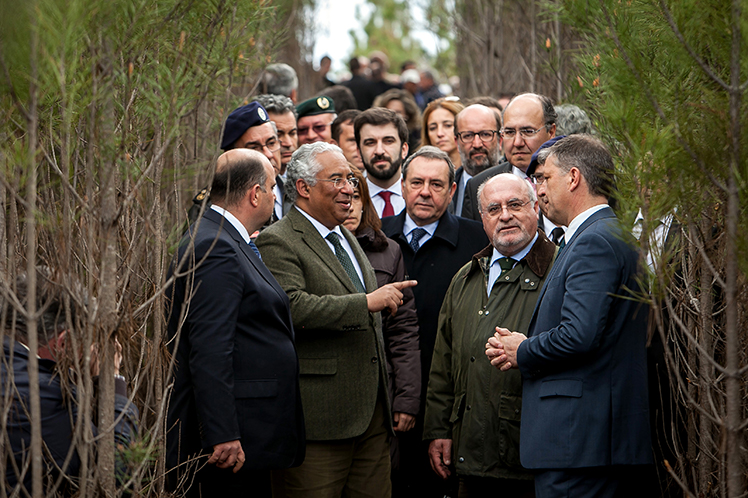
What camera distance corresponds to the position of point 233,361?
3479 millimetres

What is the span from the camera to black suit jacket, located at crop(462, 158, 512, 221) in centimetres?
562

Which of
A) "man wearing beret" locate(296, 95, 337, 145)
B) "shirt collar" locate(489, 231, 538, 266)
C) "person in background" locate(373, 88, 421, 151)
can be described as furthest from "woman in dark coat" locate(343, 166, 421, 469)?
"person in background" locate(373, 88, 421, 151)

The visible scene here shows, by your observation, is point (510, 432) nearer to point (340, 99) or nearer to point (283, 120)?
point (283, 120)

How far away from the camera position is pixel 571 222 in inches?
142

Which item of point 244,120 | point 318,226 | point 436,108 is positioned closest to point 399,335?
point 318,226

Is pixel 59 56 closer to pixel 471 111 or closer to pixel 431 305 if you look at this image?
pixel 431 305

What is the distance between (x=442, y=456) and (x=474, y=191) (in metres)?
2.20

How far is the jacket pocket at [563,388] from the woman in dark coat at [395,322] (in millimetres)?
1207

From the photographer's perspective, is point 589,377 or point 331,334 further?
point 331,334

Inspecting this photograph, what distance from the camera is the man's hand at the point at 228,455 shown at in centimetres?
333

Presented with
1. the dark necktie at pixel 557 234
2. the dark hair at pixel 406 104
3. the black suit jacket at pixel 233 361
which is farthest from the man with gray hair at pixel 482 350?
the dark hair at pixel 406 104

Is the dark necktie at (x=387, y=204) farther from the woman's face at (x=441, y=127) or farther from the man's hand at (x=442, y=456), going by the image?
the man's hand at (x=442, y=456)

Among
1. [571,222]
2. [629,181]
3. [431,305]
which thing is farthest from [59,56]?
[431,305]

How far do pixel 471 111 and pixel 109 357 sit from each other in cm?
449
